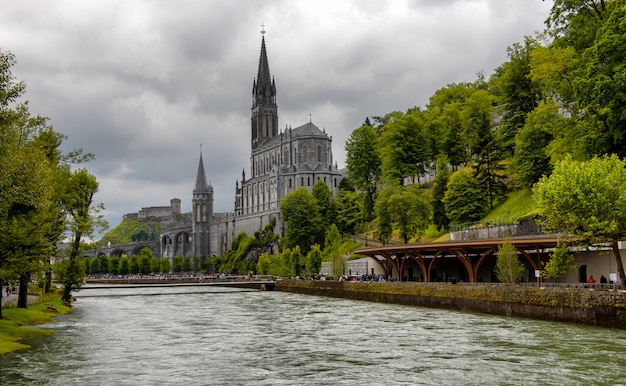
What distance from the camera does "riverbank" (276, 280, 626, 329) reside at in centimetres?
3272

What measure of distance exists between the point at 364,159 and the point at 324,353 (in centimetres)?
7883

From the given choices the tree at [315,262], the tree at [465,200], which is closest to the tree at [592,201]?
the tree at [465,200]

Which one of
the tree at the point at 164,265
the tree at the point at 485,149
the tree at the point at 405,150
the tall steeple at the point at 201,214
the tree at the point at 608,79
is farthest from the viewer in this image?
the tall steeple at the point at 201,214

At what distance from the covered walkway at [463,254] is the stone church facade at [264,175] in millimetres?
76726

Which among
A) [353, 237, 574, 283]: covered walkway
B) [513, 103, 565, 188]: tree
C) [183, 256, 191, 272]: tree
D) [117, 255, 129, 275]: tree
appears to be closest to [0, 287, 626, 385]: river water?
[353, 237, 574, 283]: covered walkway

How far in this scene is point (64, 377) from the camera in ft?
71.6

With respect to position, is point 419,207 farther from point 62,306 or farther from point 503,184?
point 62,306

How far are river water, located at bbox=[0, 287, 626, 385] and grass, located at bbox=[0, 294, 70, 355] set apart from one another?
101cm

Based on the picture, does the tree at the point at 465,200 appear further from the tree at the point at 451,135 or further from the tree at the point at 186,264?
the tree at the point at 186,264

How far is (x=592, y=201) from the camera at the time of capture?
111 ft

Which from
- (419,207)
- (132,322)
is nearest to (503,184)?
(419,207)

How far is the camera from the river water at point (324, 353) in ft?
70.5

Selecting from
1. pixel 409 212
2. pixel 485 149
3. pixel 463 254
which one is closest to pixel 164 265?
pixel 409 212

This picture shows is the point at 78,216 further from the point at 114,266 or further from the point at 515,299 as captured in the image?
the point at 114,266
